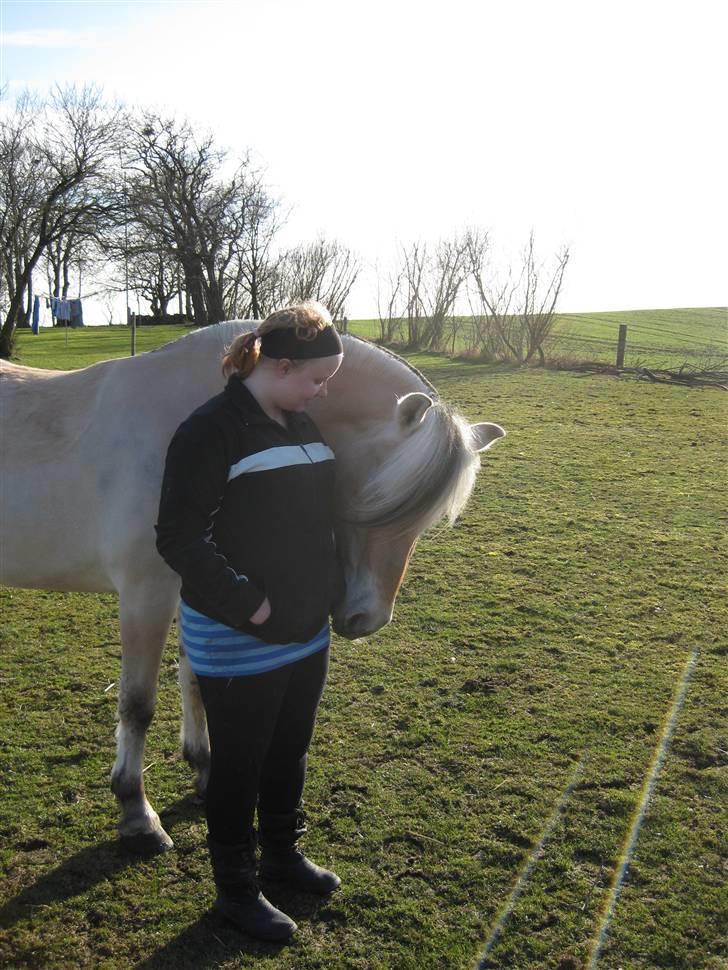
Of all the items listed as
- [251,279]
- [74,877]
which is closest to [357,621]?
[74,877]

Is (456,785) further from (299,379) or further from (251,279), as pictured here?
(251,279)

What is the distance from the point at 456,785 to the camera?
11.2 ft

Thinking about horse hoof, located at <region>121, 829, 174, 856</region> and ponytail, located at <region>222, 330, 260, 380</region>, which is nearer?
ponytail, located at <region>222, 330, 260, 380</region>

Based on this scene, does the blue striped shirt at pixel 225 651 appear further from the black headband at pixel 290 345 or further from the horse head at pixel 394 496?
the black headband at pixel 290 345

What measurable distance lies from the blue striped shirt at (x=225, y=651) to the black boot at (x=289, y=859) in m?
0.68

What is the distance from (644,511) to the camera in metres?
8.05

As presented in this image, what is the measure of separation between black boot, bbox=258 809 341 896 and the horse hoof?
45 cm

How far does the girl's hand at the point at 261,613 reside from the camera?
2.24m

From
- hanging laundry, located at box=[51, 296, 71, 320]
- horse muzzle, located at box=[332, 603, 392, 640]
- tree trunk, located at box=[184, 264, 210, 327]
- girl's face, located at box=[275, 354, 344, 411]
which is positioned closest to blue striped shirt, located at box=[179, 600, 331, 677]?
horse muzzle, located at box=[332, 603, 392, 640]

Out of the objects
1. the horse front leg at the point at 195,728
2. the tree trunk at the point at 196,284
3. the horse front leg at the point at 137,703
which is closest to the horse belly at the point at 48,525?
the horse front leg at the point at 137,703

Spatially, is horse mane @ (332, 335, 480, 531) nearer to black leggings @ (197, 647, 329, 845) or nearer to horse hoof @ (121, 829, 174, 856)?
black leggings @ (197, 647, 329, 845)

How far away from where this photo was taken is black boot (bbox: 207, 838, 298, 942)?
2525 mm

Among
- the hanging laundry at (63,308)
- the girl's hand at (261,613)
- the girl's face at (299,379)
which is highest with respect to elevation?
the hanging laundry at (63,308)

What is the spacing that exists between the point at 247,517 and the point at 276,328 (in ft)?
1.76
